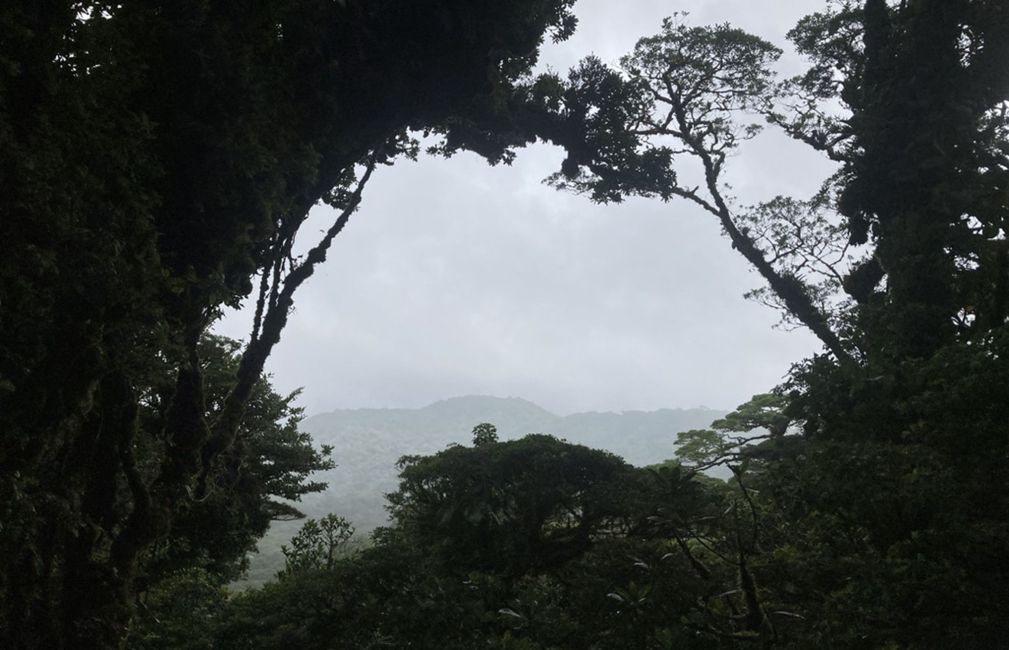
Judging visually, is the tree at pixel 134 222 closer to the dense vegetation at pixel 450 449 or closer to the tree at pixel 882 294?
the dense vegetation at pixel 450 449

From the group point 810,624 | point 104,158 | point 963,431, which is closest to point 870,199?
A: point 963,431

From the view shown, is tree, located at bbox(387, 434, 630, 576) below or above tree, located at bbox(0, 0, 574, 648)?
below

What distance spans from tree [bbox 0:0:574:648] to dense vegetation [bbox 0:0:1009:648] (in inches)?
1.3

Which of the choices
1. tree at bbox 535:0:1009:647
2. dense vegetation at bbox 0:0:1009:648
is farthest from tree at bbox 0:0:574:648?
tree at bbox 535:0:1009:647

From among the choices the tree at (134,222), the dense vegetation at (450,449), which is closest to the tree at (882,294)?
the dense vegetation at (450,449)

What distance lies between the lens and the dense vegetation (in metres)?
4.27

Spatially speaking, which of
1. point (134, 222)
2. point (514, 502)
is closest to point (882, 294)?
point (514, 502)

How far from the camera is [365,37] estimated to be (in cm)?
981

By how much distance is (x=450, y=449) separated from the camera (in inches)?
336

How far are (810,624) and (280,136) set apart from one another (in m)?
8.22

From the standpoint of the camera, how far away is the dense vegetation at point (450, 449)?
4.27 meters

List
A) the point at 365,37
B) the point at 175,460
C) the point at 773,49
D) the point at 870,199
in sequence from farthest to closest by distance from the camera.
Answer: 1. the point at 773,49
2. the point at 870,199
3. the point at 365,37
4. the point at 175,460

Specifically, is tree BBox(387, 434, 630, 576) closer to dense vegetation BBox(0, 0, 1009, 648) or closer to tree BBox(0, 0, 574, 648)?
dense vegetation BBox(0, 0, 1009, 648)

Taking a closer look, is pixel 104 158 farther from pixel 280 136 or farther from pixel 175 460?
pixel 175 460
